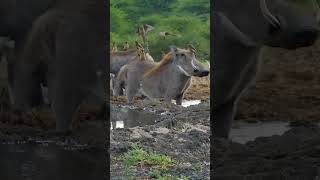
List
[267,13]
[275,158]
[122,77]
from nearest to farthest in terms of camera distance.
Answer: [267,13], [275,158], [122,77]

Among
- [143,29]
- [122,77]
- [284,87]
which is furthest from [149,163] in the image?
[284,87]

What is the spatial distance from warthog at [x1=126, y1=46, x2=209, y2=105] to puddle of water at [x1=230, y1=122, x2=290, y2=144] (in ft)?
2.82

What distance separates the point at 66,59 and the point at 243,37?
137 cm

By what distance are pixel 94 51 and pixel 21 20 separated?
0.64m

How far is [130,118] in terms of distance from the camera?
14.0ft

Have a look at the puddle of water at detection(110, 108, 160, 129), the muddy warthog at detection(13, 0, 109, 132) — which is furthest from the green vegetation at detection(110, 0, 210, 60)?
the muddy warthog at detection(13, 0, 109, 132)

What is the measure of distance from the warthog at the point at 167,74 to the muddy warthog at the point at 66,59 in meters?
0.80

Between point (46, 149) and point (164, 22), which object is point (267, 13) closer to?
point (164, 22)

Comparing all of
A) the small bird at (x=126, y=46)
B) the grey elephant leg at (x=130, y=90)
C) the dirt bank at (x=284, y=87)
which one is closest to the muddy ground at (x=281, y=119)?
the dirt bank at (x=284, y=87)

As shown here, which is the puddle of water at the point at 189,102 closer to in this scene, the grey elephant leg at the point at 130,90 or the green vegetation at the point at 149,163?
the grey elephant leg at the point at 130,90

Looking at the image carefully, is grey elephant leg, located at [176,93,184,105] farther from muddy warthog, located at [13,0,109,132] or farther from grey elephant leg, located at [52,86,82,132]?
grey elephant leg, located at [52,86,82,132]

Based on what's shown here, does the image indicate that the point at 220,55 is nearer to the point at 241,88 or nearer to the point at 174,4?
the point at 241,88

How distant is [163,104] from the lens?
4.32 m

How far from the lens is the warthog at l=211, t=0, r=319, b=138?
11.3ft
